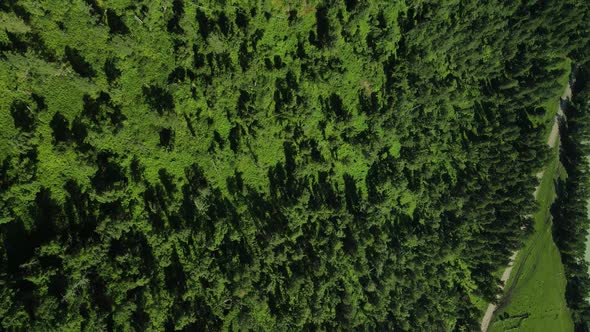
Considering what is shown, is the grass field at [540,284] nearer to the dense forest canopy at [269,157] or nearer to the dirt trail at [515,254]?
the dirt trail at [515,254]

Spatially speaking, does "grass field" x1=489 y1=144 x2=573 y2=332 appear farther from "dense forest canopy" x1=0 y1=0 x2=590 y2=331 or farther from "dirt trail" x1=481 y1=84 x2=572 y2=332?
"dense forest canopy" x1=0 y1=0 x2=590 y2=331

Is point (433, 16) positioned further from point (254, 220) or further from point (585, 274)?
point (585, 274)

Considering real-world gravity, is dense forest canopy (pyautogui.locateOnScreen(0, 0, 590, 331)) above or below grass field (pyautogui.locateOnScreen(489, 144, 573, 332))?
above

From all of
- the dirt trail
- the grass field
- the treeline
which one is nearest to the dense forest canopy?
the dirt trail

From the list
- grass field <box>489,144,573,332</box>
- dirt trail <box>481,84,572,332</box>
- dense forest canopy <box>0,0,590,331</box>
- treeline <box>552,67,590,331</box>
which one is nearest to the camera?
dense forest canopy <box>0,0,590,331</box>

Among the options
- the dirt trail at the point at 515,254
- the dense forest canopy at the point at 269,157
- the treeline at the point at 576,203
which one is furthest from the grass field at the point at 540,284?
the dense forest canopy at the point at 269,157

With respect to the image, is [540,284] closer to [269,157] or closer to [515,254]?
[515,254]

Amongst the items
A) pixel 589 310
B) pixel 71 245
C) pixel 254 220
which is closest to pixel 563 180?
pixel 589 310
